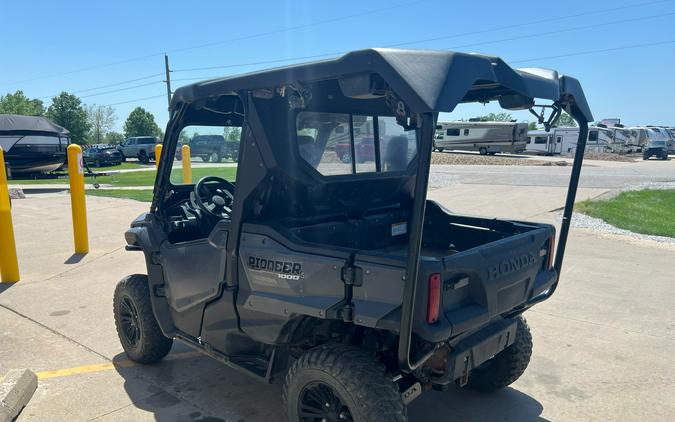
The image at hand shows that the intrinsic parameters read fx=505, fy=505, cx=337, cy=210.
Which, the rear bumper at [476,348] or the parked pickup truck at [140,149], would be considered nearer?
the rear bumper at [476,348]

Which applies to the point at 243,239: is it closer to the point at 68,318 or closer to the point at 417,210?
the point at 417,210

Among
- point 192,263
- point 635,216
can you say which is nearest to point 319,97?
point 192,263

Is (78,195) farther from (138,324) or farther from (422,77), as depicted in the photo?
(422,77)

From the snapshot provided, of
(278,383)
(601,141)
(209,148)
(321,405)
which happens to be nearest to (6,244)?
(209,148)

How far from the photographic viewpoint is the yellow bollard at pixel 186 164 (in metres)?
3.73

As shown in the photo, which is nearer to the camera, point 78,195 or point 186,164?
point 186,164

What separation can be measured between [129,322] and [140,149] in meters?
32.3

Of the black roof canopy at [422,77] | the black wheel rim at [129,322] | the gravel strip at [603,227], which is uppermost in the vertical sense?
the black roof canopy at [422,77]

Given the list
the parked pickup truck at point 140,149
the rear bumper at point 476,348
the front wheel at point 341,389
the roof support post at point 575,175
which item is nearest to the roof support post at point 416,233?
the front wheel at point 341,389

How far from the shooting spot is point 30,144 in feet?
58.8

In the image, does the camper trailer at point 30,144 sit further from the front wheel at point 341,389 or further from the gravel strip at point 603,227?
the front wheel at point 341,389

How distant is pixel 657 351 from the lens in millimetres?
4039

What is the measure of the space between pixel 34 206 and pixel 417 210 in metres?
12.6

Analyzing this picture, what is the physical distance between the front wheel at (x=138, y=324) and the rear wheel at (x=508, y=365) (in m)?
2.32
